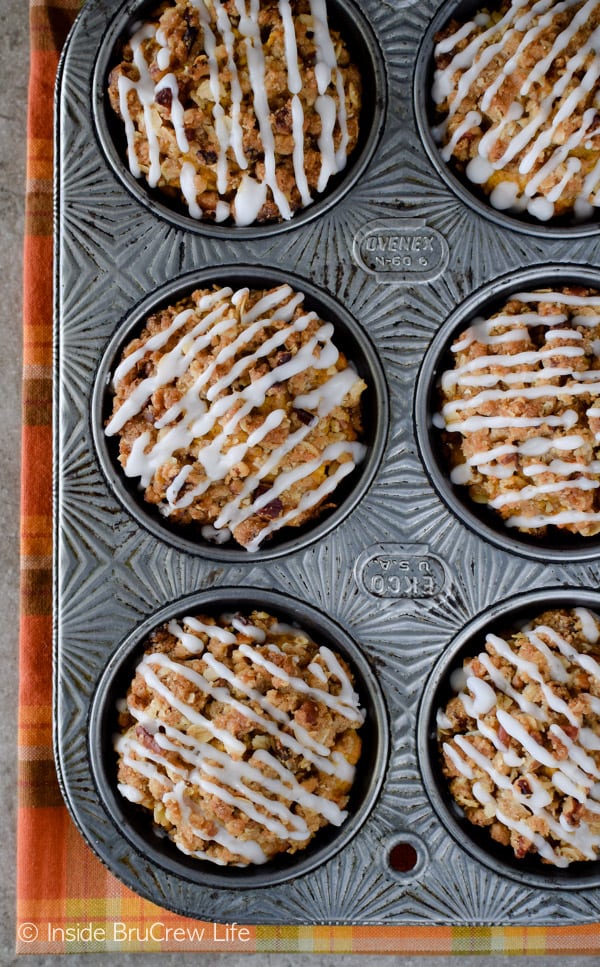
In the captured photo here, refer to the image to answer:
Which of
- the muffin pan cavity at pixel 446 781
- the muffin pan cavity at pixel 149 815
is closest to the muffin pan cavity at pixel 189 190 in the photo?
the muffin pan cavity at pixel 149 815

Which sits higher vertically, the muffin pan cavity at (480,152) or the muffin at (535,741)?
the muffin pan cavity at (480,152)

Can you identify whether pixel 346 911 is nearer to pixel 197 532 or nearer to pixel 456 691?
pixel 456 691

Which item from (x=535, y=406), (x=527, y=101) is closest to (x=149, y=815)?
(x=535, y=406)

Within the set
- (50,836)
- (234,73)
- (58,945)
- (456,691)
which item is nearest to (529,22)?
(234,73)

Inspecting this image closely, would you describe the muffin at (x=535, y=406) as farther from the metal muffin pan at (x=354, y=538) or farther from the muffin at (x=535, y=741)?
the muffin at (x=535, y=741)

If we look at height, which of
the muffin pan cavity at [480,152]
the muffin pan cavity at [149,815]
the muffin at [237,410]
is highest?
the muffin pan cavity at [480,152]

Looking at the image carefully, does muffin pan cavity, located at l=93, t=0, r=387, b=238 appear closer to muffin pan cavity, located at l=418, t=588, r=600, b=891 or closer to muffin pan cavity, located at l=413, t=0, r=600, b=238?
muffin pan cavity, located at l=413, t=0, r=600, b=238

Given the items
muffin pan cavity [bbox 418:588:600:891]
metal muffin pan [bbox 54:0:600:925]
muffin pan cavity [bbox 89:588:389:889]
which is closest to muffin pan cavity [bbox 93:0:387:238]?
metal muffin pan [bbox 54:0:600:925]
